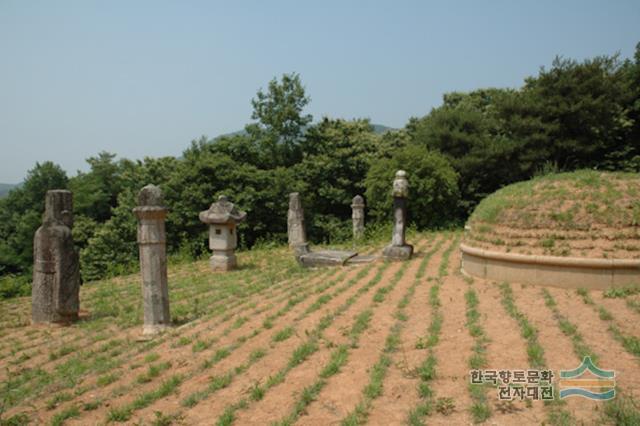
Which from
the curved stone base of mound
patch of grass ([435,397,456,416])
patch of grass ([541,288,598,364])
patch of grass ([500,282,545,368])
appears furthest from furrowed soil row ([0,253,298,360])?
patch of grass ([541,288,598,364])

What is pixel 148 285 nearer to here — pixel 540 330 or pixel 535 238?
pixel 540 330

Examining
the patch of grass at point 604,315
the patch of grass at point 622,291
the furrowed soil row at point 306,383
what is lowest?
the furrowed soil row at point 306,383

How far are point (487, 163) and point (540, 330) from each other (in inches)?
748

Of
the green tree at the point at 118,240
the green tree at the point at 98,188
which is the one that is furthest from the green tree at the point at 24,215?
the green tree at the point at 118,240

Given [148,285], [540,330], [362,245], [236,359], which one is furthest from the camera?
[362,245]

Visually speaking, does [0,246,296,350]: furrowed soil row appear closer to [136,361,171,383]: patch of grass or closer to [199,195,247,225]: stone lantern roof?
[199,195,247,225]: stone lantern roof

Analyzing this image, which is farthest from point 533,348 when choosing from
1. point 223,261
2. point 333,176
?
point 333,176

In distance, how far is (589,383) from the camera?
446 centimetres

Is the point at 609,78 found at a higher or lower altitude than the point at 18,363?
higher

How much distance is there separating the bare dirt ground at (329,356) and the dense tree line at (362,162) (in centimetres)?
1192

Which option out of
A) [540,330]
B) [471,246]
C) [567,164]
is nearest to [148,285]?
[540,330]

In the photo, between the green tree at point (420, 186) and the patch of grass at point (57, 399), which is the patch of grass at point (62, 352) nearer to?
the patch of grass at point (57, 399)

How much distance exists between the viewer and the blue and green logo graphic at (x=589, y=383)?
Answer: 13.9ft

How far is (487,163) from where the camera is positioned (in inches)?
934
